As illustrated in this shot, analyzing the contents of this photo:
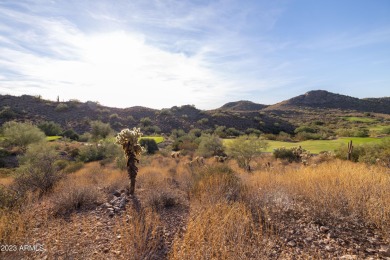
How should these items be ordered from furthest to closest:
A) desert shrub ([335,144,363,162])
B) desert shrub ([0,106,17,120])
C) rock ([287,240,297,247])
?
1. desert shrub ([0,106,17,120])
2. desert shrub ([335,144,363,162])
3. rock ([287,240,297,247])

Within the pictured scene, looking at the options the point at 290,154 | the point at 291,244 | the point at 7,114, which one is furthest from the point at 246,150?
the point at 7,114

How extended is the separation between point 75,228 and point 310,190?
248 inches

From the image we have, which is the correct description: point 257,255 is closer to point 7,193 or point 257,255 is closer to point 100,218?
point 100,218

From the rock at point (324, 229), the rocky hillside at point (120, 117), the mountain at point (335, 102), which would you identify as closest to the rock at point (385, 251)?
the rock at point (324, 229)

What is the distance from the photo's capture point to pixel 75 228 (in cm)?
520

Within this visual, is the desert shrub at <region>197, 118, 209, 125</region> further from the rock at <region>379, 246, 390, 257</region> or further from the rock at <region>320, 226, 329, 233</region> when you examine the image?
the rock at <region>379, 246, 390, 257</region>

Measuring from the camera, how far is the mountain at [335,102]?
79.2 m

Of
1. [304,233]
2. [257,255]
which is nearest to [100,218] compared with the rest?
[257,255]


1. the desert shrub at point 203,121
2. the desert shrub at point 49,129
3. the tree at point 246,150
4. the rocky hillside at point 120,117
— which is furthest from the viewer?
the desert shrub at point 203,121

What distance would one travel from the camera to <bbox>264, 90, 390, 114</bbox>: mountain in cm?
7925

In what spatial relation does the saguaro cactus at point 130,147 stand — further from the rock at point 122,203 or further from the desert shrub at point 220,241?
the desert shrub at point 220,241

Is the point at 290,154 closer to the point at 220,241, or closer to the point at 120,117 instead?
the point at 220,241

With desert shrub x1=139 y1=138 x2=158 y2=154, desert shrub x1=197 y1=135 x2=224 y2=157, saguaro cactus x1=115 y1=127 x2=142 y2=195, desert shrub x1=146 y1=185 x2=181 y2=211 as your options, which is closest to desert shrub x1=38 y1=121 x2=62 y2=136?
desert shrub x1=139 y1=138 x2=158 y2=154

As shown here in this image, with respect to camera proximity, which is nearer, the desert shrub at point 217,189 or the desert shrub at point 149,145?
the desert shrub at point 217,189
